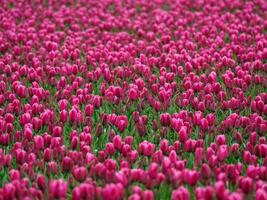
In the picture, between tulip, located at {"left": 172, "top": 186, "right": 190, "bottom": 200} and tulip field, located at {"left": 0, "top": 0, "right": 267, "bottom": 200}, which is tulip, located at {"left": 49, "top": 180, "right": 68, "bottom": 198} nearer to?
tulip field, located at {"left": 0, "top": 0, "right": 267, "bottom": 200}

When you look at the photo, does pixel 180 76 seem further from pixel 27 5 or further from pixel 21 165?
pixel 27 5

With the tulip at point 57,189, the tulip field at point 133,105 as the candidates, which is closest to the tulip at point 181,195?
the tulip field at point 133,105

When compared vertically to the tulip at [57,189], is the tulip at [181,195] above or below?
above

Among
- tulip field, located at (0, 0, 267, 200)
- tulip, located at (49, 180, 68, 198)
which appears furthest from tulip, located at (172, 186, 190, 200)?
tulip, located at (49, 180, 68, 198)

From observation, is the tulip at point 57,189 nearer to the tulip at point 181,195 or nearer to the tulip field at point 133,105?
the tulip field at point 133,105

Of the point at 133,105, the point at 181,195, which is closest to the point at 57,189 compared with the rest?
the point at 181,195

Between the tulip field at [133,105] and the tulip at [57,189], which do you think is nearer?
the tulip at [57,189]

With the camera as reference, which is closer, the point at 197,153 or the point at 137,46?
the point at 197,153

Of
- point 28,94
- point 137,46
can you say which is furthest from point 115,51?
point 28,94

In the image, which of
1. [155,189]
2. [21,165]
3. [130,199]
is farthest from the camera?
[21,165]
